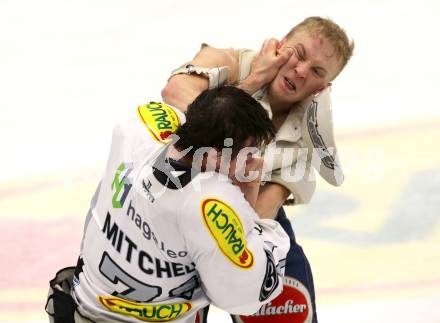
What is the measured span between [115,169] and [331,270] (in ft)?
5.53

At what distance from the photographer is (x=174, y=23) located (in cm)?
524

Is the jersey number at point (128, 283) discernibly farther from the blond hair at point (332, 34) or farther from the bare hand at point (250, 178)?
the blond hair at point (332, 34)

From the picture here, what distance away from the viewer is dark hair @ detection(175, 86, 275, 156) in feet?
6.68

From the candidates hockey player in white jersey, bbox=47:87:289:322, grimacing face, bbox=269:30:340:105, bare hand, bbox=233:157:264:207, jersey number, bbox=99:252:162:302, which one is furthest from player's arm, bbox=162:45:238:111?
jersey number, bbox=99:252:162:302

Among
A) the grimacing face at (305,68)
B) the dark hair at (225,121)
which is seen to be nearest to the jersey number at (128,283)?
the dark hair at (225,121)

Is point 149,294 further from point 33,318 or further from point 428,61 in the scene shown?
point 428,61

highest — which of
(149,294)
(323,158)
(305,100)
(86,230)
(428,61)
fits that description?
(428,61)

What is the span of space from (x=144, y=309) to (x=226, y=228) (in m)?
0.37

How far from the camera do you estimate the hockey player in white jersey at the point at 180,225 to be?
6.73ft

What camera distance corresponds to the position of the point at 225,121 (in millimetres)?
2037

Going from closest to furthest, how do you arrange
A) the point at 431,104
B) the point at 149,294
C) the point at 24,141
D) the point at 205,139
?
1. the point at 205,139
2. the point at 149,294
3. the point at 24,141
4. the point at 431,104

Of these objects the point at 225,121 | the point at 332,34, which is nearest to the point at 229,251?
the point at 225,121

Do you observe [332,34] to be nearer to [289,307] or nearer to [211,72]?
[211,72]

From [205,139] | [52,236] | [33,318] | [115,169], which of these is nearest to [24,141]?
[52,236]
